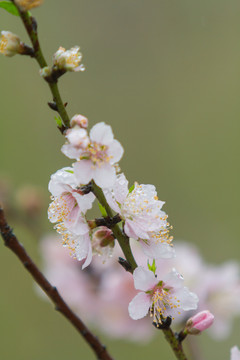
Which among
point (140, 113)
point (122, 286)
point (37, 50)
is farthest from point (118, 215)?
point (140, 113)

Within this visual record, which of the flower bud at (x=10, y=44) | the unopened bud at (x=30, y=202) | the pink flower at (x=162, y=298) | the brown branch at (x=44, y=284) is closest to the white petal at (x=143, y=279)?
the pink flower at (x=162, y=298)

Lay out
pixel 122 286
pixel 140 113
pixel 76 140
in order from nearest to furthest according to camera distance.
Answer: pixel 76 140 → pixel 122 286 → pixel 140 113

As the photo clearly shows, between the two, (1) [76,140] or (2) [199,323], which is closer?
(1) [76,140]

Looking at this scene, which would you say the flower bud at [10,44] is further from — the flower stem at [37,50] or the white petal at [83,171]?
the white petal at [83,171]

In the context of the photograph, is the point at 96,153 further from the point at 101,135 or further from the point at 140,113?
the point at 140,113

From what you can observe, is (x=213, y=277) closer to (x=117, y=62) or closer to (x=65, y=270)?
(x=65, y=270)

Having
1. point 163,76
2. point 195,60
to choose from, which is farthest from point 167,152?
point 195,60
